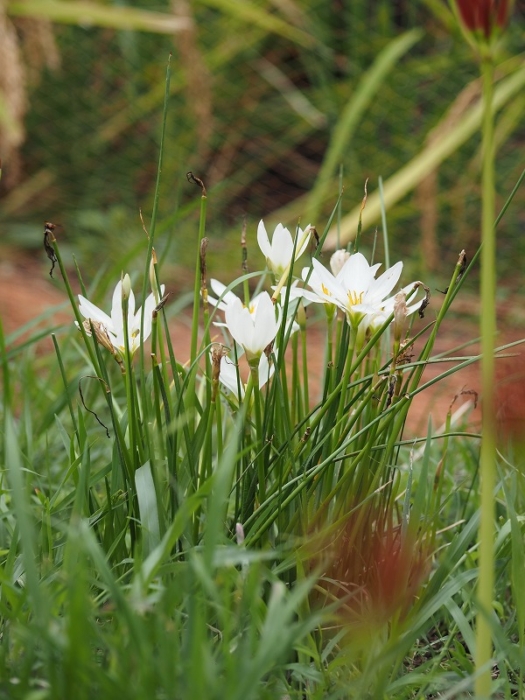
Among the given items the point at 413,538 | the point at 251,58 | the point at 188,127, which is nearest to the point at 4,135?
the point at 188,127

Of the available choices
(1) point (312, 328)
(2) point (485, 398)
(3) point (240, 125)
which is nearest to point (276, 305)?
(2) point (485, 398)

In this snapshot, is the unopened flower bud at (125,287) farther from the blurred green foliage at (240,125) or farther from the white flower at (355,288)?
the blurred green foliage at (240,125)

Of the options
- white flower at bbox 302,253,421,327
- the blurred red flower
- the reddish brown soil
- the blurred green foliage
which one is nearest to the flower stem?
the blurred red flower

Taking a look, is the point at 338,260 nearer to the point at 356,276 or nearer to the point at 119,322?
the point at 356,276

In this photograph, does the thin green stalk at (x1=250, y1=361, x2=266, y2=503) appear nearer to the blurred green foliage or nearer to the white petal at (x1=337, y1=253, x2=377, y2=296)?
the white petal at (x1=337, y1=253, x2=377, y2=296)

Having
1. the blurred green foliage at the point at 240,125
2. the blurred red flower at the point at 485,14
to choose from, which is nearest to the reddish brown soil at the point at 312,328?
the blurred green foliage at the point at 240,125
